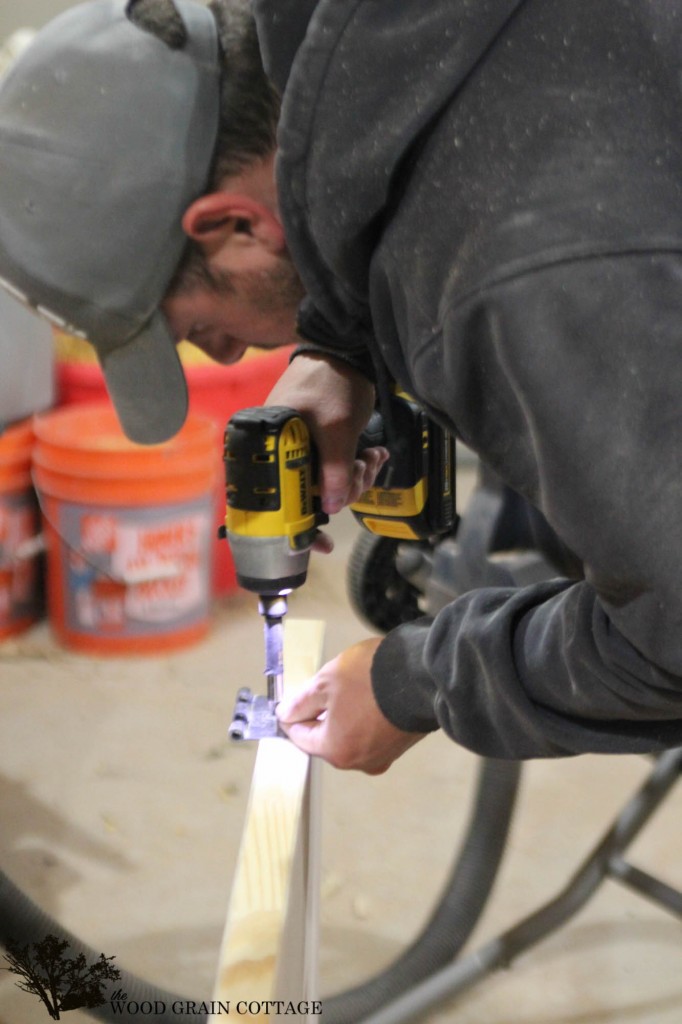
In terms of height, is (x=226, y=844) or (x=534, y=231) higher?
(x=534, y=231)

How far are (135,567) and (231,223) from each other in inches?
58.1

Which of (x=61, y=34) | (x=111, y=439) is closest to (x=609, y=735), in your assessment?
(x=61, y=34)

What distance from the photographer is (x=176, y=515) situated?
2.03m

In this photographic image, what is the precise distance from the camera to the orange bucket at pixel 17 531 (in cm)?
205

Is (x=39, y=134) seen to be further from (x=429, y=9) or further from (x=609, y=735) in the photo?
(x=609, y=735)

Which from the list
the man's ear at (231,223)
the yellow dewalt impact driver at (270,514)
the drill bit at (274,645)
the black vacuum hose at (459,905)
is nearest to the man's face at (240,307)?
the man's ear at (231,223)

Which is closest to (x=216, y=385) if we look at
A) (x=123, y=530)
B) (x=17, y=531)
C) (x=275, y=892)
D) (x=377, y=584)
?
(x=123, y=530)

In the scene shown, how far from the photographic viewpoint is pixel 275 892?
65 centimetres

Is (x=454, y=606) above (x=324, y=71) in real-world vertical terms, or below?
below

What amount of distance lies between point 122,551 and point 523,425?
1.60 meters

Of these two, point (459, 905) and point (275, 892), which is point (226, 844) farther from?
point (275, 892)

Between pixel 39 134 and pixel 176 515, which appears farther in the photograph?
pixel 176 515

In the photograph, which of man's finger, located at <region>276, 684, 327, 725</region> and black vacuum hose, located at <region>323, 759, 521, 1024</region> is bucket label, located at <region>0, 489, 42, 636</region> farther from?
man's finger, located at <region>276, 684, 327, 725</region>

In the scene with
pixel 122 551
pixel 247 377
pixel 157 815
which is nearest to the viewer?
pixel 157 815
